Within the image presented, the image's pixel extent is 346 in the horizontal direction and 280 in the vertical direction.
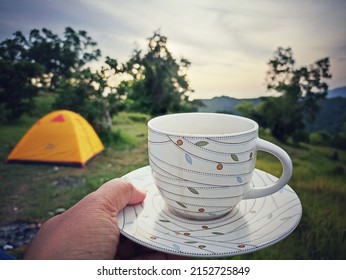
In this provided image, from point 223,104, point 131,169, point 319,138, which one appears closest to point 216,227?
point 223,104

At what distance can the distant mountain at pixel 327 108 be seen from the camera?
0.66m

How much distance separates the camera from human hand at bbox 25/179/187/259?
301 mm

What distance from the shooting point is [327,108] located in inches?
28.6

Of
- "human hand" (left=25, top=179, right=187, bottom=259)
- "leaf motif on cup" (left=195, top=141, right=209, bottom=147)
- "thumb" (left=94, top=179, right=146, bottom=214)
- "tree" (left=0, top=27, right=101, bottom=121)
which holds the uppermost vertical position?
"tree" (left=0, top=27, right=101, bottom=121)

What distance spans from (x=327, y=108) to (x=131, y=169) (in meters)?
0.67

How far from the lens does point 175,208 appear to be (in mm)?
296

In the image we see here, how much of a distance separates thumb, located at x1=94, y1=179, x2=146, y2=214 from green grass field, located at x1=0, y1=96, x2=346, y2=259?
0.23 metres

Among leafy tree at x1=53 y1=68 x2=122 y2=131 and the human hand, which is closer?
the human hand

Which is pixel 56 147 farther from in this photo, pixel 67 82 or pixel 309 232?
pixel 309 232

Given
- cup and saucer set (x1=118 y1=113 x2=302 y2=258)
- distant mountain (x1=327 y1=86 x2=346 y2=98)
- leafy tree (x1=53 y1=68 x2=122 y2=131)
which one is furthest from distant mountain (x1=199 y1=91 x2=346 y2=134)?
leafy tree (x1=53 y1=68 x2=122 y2=131)

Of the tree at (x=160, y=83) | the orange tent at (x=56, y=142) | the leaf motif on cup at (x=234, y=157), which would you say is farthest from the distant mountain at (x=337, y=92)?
the orange tent at (x=56, y=142)

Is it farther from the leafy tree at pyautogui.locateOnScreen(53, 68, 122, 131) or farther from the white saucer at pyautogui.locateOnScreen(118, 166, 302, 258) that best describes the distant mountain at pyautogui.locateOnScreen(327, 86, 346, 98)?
the leafy tree at pyautogui.locateOnScreen(53, 68, 122, 131)

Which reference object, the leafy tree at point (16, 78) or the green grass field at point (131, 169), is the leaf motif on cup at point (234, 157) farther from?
the leafy tree at point (16, 78)
